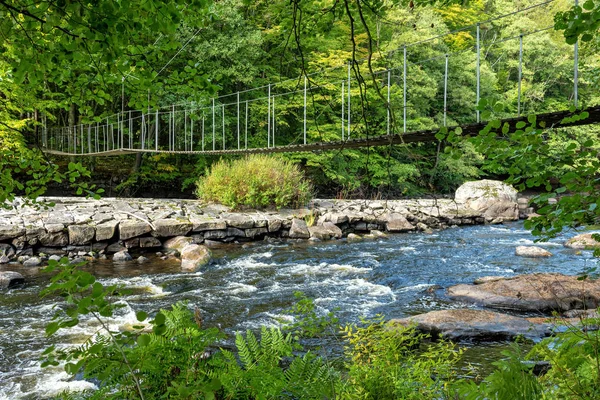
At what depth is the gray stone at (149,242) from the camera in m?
7.32

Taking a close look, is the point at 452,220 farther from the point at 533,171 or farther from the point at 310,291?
the point at 533,171

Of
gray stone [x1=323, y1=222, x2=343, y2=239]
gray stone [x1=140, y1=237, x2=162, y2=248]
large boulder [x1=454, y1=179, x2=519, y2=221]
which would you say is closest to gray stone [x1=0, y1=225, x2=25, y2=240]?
gray stone [x1=140, y1=237, x2=162, y2=248]

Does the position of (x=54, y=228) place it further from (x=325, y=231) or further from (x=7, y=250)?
(x=325, y=231)

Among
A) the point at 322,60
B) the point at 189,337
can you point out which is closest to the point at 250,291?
the point at 189,337

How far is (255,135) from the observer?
13.8 m

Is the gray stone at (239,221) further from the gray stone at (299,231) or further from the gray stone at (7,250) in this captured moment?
the gray stone at (7,250)

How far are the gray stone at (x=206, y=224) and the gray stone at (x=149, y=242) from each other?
25.5 inches

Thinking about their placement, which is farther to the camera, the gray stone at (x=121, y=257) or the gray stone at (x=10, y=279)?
the gray stone at (x=121, y=257)

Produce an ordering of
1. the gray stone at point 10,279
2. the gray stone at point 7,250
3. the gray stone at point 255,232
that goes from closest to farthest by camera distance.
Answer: the gray stone at point 10,279 → the gray stone at point 7,250 → the gray stone at point 255,232

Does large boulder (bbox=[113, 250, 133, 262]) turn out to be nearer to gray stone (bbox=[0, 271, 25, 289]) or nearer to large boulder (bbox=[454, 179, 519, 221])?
gray stone (bbox=[0, 271, 25, 289])

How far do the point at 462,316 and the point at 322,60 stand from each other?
9.49m

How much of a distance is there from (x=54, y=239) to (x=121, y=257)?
1049mm

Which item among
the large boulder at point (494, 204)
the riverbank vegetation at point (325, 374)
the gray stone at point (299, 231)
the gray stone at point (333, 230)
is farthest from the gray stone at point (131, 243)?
the large boulder at point (494, 204)

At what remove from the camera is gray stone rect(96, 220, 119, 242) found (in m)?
7.07
